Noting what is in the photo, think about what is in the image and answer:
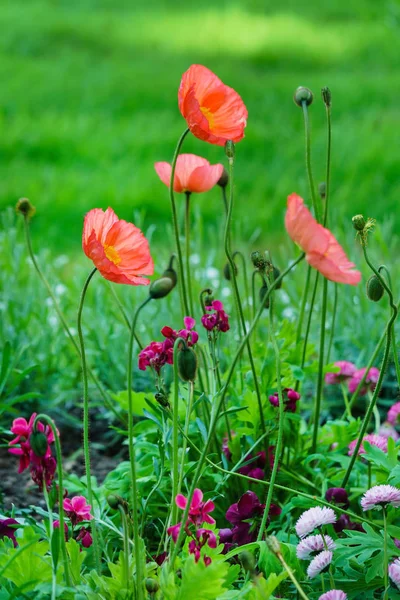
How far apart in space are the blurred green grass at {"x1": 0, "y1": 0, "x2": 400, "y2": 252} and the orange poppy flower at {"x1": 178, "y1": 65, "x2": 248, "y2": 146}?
1321mm

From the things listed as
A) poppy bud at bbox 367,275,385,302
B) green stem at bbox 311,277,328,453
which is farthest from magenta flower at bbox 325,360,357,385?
poppy bud at bbox 367,275,385,302

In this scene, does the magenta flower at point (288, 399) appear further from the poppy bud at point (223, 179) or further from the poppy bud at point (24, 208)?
the poppy bud at point (24, 208)

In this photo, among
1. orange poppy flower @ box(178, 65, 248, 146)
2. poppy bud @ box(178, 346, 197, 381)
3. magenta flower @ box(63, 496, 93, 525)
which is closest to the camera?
poppy bud @ box(178, 346, 197, 381)

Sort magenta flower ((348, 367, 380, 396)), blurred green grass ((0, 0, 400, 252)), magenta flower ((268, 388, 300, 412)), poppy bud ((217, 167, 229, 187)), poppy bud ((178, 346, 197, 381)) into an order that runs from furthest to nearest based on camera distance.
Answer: blurred green grass ((0, 0, 400, 252))
magenta flower ((348, 367, 380, 396))
poppy bud ((217, 167, 229, 187))
magenta flower ((268, 388, 300, 412))
poppy bud ((178, 346, 197, 381))

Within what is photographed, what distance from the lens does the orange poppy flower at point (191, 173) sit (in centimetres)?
156

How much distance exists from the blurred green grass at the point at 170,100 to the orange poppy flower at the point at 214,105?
52.0 inches

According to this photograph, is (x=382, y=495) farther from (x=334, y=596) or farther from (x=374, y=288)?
(x=374, y=288)

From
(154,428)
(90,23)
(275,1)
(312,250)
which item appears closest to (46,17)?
(90,23)

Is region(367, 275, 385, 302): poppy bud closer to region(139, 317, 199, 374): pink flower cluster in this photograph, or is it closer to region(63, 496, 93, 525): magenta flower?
region(139, 317, 199, 374): pink flower cluster

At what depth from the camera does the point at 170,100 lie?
6043 mm

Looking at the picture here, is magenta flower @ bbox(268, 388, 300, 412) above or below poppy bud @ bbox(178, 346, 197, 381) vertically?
below

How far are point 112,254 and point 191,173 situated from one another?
31cm

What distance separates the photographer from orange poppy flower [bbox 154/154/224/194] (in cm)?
156

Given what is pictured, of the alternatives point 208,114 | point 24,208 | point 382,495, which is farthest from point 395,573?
point 24,208
